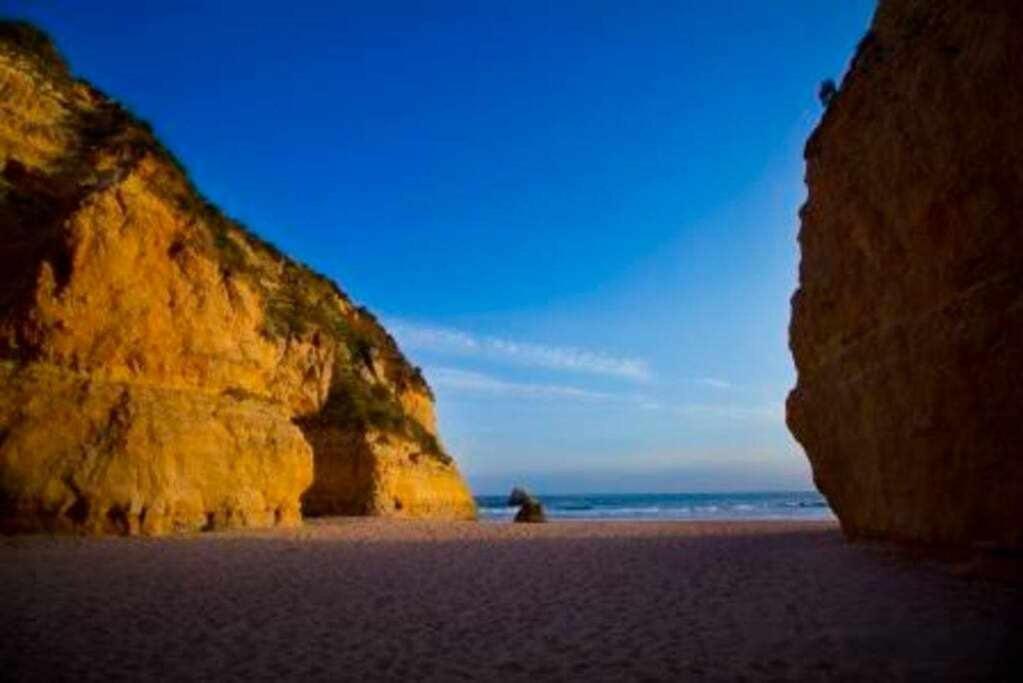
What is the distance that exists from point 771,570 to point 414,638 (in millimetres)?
7082

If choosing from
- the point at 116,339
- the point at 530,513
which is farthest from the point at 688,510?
the point at 116,339

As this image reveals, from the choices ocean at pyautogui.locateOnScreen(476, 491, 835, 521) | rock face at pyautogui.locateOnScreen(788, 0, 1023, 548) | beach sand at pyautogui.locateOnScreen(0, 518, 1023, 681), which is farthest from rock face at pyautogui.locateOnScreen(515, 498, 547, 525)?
rock face at pyautogui.locateOnScreen(788, 0, 1023, 548)

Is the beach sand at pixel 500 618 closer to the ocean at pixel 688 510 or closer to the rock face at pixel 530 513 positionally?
the rock face at pixel 530 513

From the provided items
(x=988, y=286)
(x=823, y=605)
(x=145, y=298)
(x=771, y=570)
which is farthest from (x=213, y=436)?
(x=988, y=286)

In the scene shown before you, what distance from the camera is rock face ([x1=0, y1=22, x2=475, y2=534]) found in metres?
17.5

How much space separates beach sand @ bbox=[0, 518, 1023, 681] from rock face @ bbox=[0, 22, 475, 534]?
3.83m

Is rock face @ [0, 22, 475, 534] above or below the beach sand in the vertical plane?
above

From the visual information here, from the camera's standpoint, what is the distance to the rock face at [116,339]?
691 inches

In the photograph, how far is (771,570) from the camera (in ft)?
40.0

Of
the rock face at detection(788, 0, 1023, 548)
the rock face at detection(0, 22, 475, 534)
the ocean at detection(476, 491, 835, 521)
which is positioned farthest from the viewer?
the ocean at detection(476, 491, 835, 521)

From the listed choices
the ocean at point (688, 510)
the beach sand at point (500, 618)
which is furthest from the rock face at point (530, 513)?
the beach sand at point (500, 618)

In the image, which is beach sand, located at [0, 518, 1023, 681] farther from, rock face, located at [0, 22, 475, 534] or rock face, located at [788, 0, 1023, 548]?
rock face, located at [0, 22, 475, 534]

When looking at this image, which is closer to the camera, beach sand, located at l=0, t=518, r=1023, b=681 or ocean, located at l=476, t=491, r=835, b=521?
beach sand, located at l=0, t=518, r=1023, b=681

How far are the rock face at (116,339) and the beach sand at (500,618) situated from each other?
383cm
